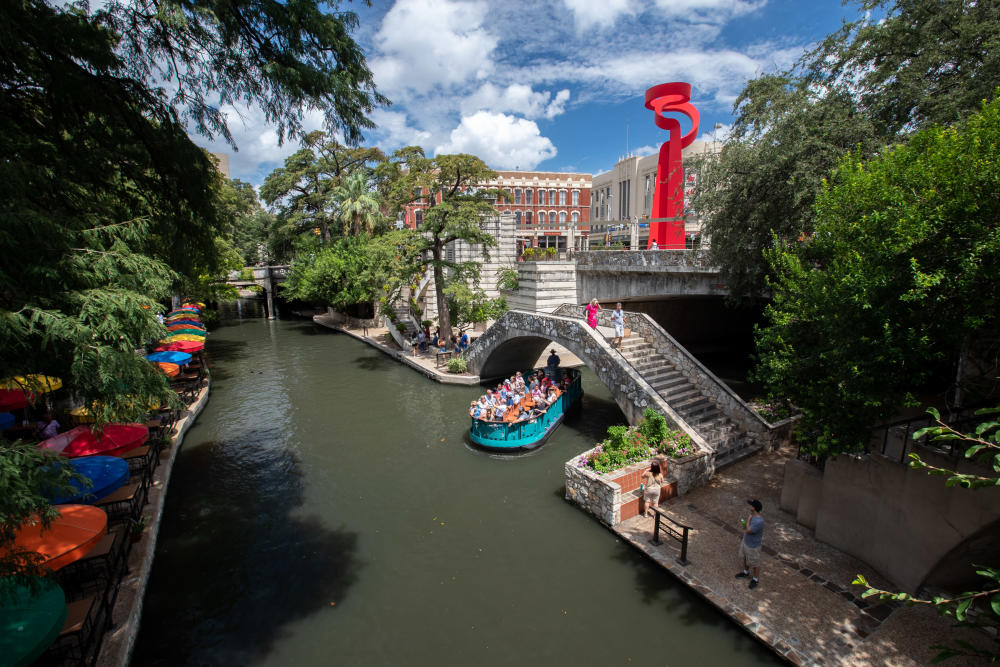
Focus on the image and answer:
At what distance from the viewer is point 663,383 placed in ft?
50.2

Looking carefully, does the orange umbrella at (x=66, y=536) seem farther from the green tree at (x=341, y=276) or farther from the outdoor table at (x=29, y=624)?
the green tree at (x=341, y=276)

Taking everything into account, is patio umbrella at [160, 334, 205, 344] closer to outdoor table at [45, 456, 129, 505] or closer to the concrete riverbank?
the concrete riverbank

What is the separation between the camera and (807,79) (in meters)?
14.4

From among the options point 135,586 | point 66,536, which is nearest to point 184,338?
point 135,586

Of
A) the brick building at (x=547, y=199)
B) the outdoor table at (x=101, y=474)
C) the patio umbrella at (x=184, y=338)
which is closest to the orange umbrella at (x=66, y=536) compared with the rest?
the outdoor table at (x=101, y=474)

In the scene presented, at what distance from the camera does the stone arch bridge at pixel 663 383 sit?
13750mm

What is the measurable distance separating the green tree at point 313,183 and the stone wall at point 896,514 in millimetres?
39478

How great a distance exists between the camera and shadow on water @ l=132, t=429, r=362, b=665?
27.9 feet

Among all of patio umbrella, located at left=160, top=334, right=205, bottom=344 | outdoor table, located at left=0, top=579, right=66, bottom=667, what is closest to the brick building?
patio umbrella, located at left=160, top=334, right=205, bottom=344

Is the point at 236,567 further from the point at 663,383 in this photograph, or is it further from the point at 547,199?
the point at 547,199

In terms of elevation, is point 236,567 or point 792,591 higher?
point 792,591

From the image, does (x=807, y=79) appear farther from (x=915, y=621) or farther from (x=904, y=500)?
(x=915, y=621)

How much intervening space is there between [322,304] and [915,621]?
149 ft

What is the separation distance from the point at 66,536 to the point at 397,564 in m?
5.56
